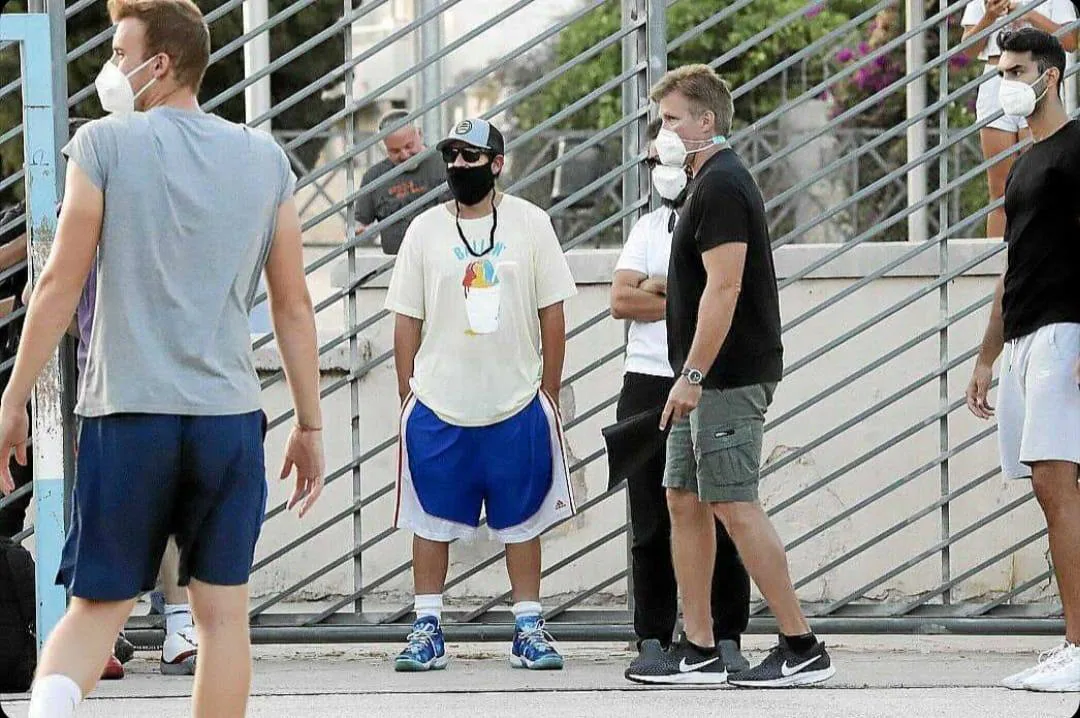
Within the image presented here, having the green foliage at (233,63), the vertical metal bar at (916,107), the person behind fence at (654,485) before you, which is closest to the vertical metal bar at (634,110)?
the person behind fence at (654,485)

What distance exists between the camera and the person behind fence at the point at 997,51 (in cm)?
643

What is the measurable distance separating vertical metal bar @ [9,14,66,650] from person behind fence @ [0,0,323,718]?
1.11 m

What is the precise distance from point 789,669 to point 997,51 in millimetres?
2399

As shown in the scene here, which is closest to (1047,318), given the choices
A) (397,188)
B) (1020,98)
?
(1020,98)

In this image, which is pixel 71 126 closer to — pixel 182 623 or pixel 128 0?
pixel 182 623

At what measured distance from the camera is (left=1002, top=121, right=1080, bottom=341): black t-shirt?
5.14m

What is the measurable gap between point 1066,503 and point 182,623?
8.78 feet

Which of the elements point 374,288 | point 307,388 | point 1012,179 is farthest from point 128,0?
point 374,288

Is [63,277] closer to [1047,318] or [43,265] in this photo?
[43,265]

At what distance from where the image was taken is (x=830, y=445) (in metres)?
7.07

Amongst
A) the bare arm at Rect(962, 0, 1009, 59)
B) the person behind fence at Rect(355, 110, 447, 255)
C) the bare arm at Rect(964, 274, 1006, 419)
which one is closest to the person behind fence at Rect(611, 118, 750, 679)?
the bare arm at Rect(964, 274, 1006, 419)

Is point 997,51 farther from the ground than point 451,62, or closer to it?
closer to it

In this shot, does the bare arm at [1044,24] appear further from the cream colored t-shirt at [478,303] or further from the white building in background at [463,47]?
the white building in background at [463,47]

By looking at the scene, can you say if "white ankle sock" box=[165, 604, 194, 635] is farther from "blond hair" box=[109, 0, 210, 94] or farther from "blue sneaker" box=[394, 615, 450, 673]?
"blond hair" box=[109, 0, 210, 94]
